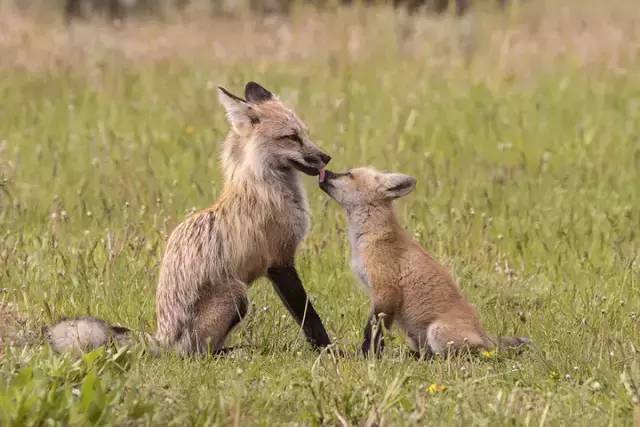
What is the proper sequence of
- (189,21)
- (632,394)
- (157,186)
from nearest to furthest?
(632,394)
(157,186)
(189,21)

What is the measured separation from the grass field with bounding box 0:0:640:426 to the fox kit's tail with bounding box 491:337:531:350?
0.09m

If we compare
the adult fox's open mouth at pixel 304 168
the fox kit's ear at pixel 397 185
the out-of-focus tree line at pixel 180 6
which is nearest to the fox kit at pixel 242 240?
the adult fox's open mouth at pixel 304 168

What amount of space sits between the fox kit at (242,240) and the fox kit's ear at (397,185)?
1.39ft

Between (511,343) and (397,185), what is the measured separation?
1278 millimetres

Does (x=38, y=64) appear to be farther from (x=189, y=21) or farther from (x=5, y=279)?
(x=5, y=279)

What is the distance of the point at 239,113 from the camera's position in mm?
7152

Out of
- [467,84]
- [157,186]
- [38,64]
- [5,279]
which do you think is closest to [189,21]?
[38,64]

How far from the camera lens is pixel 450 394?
5699mm

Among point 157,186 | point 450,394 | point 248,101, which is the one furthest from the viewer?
point 157,186

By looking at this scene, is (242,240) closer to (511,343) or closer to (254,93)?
(254,93)

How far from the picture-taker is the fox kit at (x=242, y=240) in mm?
6707

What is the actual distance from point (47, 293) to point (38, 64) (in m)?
8.19

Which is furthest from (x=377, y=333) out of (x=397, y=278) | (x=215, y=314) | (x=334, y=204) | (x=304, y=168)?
(x=334, y=204)

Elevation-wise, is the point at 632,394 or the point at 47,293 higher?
the point at 632,394
